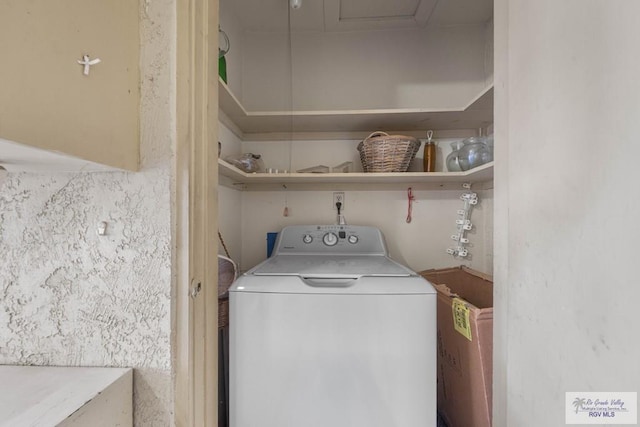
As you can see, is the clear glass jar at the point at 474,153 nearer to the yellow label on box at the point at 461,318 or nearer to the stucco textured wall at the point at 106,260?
the yellow label on box at the point at 461,318

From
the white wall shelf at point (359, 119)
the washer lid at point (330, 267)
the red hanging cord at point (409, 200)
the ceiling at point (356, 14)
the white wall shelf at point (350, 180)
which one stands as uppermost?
the ceiling at point (356, 14)

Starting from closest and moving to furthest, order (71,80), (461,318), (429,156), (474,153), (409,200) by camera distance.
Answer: (71,80)
(461,318)
(474,153)
(429,156)
(409,200)

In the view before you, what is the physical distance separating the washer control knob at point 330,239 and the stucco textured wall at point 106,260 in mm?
966

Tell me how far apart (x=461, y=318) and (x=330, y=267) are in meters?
0.53

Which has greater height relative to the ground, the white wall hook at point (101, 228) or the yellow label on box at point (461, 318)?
the white wall hook at point (101, 228)

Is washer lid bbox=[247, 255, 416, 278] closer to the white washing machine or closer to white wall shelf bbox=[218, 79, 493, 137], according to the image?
the white washing machine

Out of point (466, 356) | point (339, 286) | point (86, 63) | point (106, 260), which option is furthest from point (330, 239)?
point (86, 63)

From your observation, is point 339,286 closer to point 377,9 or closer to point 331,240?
point 331,240

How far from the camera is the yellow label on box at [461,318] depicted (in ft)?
3.25

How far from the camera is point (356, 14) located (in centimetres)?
158

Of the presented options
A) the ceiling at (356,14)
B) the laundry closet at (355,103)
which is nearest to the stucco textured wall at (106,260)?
the laundry closet at (355,103)

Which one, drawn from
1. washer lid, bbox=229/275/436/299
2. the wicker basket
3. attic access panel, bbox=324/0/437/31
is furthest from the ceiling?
washer lid, bbox=229/275/436/299

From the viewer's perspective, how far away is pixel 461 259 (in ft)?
5.44

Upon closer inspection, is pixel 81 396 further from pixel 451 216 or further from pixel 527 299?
pixel 451 216
